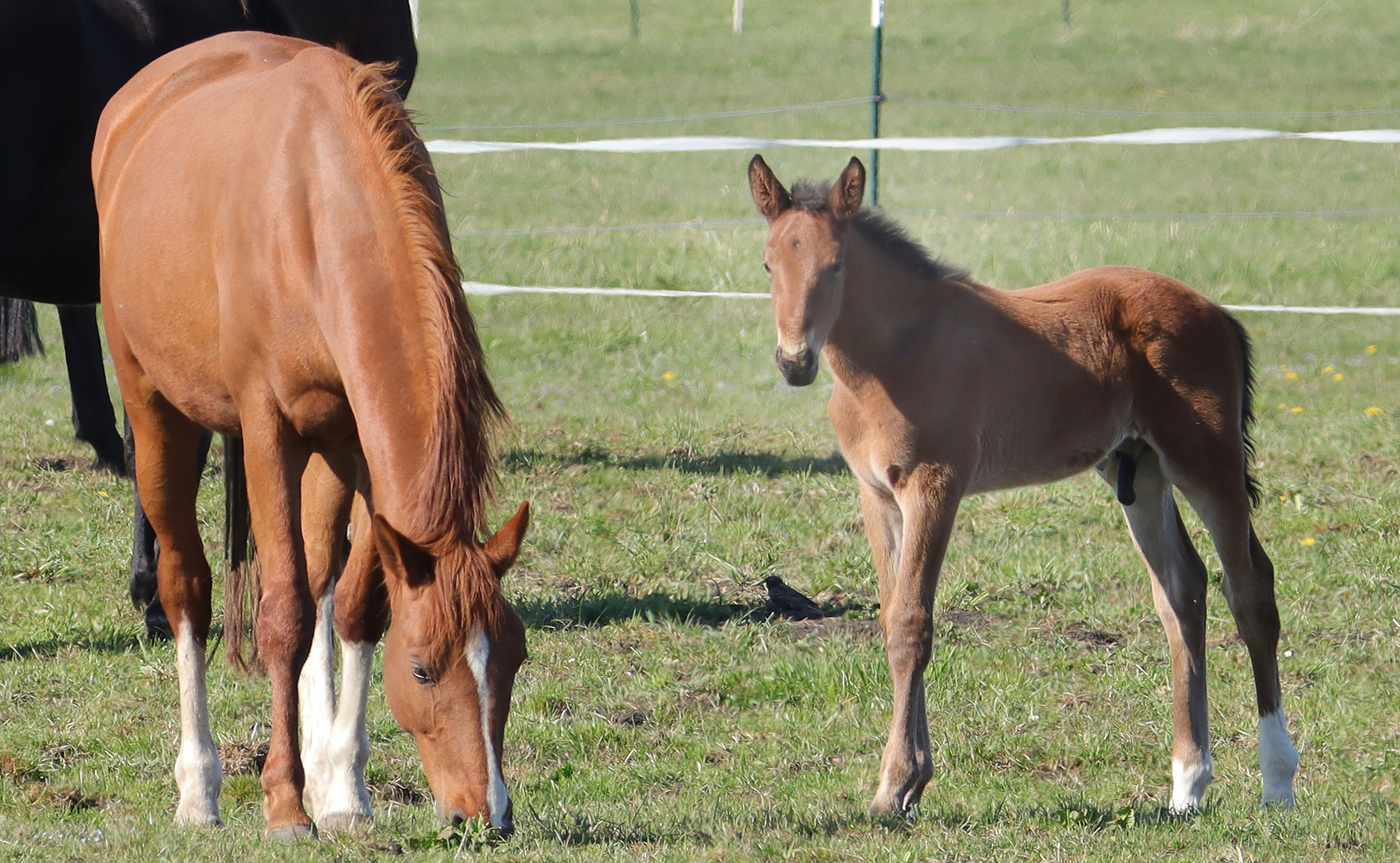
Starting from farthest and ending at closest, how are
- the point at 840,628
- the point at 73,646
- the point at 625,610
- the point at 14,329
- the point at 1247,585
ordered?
the point at 14,329, the point at 625,610, the point at 840,628, the point at 73,646, the point at 1247,585

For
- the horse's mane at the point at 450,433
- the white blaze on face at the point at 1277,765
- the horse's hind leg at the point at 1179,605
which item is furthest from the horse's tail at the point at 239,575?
the white blaze on face at the point at 1277,765

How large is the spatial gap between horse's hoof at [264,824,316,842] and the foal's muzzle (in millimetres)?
1626

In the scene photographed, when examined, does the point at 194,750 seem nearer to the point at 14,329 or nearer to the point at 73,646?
the point at 73,646

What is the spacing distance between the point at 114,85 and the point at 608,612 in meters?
2.63

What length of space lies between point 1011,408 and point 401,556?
77.8 inches

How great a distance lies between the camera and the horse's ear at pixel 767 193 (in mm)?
4230

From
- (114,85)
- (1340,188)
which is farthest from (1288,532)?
(1340,188)

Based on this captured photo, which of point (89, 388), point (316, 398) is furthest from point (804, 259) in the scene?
point (89, 388)

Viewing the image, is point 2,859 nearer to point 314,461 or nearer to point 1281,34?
point 314,461

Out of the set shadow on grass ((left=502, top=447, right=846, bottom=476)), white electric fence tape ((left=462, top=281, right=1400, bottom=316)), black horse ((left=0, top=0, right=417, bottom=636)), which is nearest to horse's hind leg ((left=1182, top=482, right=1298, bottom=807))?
black horse ((left=0, top=0, right=417, bottom=636))

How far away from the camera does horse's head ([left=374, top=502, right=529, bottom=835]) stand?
2.98 m

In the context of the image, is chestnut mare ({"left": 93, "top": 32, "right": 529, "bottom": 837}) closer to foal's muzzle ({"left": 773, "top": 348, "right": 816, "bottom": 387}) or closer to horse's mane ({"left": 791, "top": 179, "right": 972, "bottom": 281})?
foal's muzzle ({"left": 773, "top": 348, "right": 816, "bottom": 387})

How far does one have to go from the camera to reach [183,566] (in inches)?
166

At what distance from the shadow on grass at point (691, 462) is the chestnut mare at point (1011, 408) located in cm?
295
